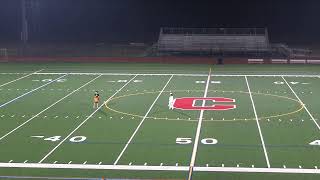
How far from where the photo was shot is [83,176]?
536 inches

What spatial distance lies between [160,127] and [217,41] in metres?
29.6

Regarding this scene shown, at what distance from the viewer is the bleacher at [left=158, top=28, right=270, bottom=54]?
153 ft

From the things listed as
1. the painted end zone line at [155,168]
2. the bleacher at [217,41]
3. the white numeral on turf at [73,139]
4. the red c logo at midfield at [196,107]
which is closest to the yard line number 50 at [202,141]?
the painted end zone line at [155,168]

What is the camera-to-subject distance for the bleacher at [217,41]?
46594 mm

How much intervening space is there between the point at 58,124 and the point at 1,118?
2.52 metres

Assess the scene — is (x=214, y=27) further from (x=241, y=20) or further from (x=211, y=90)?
(x=211, y=90)

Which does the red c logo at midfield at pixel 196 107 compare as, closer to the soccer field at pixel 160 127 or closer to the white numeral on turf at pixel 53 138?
the soccer field at pixel 160 127

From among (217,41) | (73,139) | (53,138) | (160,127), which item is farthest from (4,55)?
(73,139)

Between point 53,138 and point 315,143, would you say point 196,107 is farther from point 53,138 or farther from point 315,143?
point 53,138

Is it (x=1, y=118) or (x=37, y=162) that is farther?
(x=1, y=118)

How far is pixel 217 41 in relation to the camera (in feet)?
157

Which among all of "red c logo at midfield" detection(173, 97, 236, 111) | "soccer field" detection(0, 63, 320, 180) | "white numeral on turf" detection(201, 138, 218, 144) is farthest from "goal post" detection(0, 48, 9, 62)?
"white numeral on turf" detection(201, 138, 218, 144)

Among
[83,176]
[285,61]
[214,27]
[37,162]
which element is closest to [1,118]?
[37,162]

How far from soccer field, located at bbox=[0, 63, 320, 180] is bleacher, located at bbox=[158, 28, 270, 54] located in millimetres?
13481
